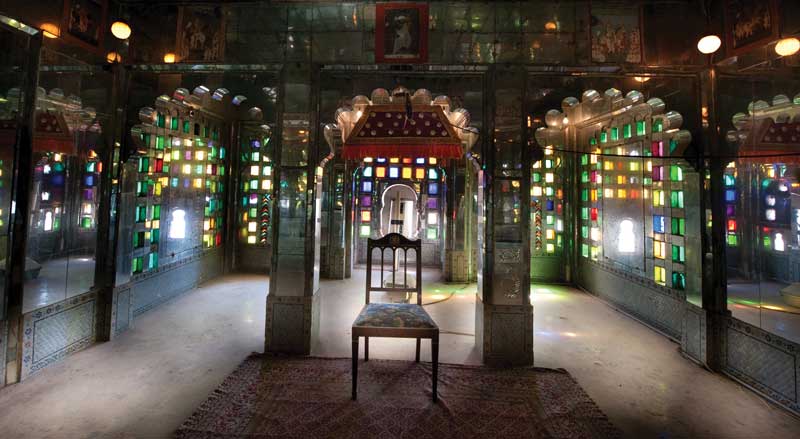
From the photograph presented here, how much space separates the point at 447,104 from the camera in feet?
13.9

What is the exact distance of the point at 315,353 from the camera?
404 cm

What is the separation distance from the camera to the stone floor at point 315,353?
2.76 metres

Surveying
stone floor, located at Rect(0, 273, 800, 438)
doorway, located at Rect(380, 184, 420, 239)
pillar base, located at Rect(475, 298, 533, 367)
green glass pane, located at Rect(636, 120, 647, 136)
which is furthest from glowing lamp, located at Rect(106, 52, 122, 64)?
green glass pane, located at Rect(636, 120, 647, 136)

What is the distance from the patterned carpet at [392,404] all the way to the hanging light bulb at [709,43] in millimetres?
3690

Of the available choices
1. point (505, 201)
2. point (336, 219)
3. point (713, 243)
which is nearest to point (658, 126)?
point (713, 243)

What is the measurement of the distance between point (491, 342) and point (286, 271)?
245 centimetres

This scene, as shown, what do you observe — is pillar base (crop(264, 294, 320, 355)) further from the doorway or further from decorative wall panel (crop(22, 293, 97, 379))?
the doorway

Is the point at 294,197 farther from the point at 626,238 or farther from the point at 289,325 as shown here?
the point at 626,238

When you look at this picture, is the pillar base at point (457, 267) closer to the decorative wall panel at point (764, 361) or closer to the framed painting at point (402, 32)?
the decorative wall panel at point (764, 361)

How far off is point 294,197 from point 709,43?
15.4 ft

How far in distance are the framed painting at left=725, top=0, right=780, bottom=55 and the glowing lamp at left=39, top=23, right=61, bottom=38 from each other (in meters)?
6.92

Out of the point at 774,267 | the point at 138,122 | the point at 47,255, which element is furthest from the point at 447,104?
the point at 47,255

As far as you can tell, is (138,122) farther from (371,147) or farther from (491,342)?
(491,342)

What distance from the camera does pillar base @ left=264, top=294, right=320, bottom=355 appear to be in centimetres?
397
